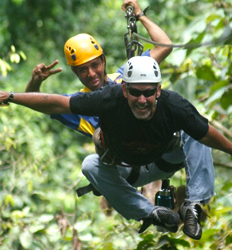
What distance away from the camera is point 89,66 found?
495 cm

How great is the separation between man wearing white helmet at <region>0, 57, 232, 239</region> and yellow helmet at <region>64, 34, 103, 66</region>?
71 centimetres

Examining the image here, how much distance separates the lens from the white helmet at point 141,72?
4.18 metres

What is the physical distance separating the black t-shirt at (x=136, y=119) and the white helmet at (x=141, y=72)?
0.11 metres

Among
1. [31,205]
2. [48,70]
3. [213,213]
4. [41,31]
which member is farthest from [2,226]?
[41,31]

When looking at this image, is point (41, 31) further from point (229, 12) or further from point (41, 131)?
point (229, 12)

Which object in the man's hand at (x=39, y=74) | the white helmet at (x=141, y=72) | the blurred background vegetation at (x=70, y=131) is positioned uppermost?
the white helmet at (x=141, y=72)

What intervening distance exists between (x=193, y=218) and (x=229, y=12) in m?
1.47

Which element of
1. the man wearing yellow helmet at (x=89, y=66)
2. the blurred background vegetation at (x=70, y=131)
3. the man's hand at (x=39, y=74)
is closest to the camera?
the man's hand at (x=39, y=74)

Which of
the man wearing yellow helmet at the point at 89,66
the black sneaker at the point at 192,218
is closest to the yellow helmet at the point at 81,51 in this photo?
the man wearing yellow helmet at the point at 89,66

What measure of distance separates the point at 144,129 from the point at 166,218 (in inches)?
27.3

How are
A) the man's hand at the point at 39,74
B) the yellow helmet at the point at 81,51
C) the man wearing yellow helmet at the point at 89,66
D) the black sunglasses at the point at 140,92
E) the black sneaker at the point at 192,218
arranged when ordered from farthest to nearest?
the yellow helmet at the point at 81,51 → the man wearing yellow helmet at the point at 89,66 → the man's hand at the point at 39,74 → the black sneaker at the point at 192,218 → the black sunglasses at the point at 140,92

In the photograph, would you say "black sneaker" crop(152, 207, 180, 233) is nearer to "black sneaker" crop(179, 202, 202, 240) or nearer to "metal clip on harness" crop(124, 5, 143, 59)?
"black sneaker" crop(179, 202, 202, 240)

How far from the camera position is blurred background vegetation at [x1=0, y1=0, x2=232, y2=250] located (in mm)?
5496

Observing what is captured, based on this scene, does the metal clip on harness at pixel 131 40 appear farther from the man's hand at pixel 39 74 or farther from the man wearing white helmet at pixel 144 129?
the man's hand at pixel 39 74
